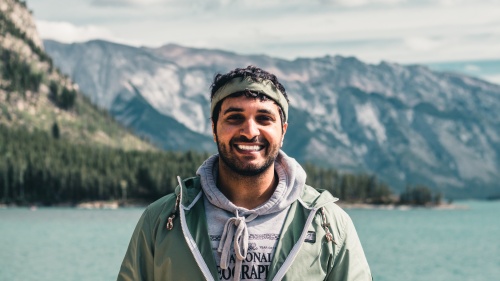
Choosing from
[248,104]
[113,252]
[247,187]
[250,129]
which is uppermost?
[248,104]

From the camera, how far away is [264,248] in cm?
674

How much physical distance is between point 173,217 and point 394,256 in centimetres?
10432

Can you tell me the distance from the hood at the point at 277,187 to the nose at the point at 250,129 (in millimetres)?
474

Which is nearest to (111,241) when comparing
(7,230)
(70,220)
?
(7,230)

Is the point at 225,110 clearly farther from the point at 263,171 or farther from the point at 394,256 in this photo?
the point at 394,256

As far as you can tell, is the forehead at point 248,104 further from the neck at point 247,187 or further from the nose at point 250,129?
the neck at point 247,187

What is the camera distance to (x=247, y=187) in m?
6.99

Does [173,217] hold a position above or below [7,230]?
above

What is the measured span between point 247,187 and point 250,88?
76cm

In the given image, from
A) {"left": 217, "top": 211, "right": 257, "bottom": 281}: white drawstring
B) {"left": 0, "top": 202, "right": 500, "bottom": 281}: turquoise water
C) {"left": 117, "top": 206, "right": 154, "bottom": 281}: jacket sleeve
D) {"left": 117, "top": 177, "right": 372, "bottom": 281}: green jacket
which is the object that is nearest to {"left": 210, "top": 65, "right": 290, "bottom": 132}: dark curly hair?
{"left": 117, "top": 177, "right": 372, "bottom": 281}: green jacket

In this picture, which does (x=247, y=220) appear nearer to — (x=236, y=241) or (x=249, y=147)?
(x=236, y=241)

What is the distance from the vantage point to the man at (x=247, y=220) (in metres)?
6.63

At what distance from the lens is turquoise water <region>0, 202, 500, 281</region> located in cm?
7888

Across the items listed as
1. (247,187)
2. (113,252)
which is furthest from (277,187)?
(113,252)
